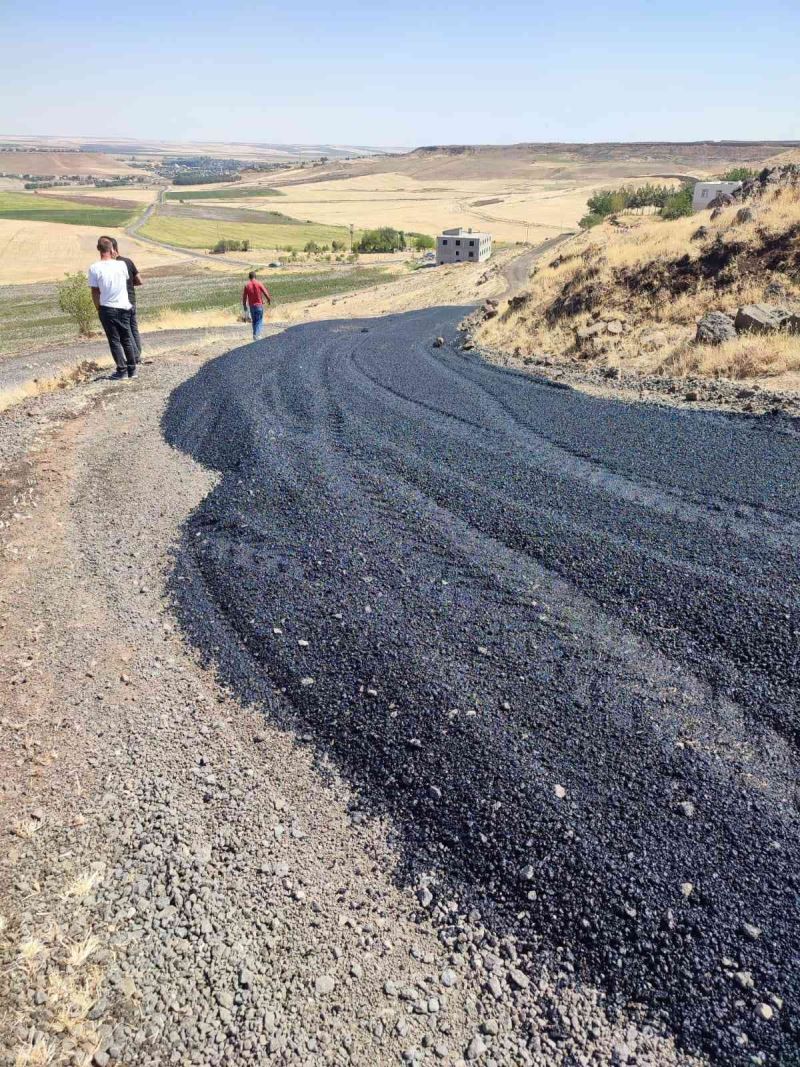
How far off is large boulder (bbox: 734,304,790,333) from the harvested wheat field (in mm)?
59992

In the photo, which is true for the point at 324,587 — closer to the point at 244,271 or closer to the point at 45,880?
the point at 45,880

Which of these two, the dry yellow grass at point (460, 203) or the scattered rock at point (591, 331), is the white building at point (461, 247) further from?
the scattered rock at point (591, 331)

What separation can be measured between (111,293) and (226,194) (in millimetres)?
187502

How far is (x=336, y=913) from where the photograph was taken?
334 centimetres

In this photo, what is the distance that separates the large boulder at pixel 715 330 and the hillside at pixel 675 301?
75mm

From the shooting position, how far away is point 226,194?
6732 inches

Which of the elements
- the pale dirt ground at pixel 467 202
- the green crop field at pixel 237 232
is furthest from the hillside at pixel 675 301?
the green crop field at pixel 237 232

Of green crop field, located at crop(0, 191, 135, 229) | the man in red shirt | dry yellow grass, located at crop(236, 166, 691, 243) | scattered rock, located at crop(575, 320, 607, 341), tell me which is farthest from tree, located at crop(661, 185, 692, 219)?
green crop field, located at crop(0, 191, 135, 229)

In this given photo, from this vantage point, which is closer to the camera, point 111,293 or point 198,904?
point 198,904

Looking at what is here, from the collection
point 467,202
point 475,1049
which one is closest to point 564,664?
point 475,1049

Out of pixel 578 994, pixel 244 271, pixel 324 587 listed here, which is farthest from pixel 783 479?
pixel 244 271

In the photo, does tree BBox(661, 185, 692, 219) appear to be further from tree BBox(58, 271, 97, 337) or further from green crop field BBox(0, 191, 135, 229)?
green crop field BBox(0, 191, 135, 229)

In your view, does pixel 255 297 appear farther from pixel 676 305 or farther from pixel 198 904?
pixel 198 904

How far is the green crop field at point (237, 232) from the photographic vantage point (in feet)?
301
